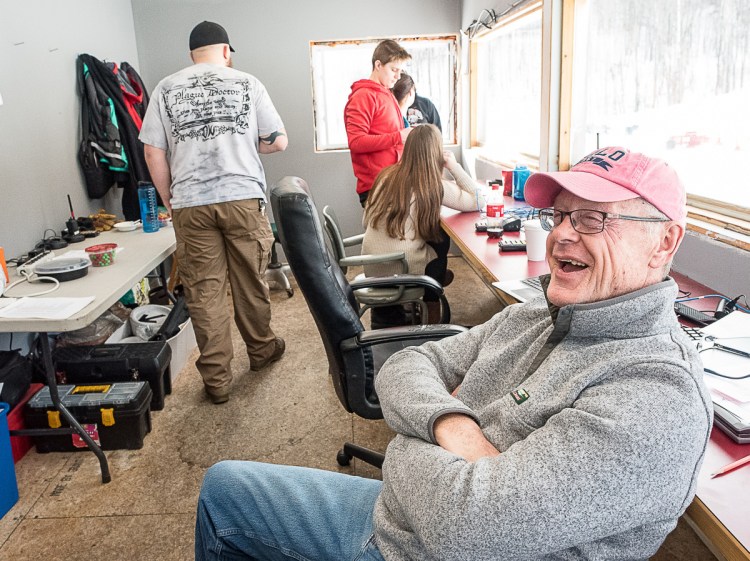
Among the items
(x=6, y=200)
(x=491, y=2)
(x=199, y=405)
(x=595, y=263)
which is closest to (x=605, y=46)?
(x=491, y=2)

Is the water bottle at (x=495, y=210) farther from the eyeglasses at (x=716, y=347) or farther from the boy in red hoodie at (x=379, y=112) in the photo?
the eyeglasses at (x=716, y=347)

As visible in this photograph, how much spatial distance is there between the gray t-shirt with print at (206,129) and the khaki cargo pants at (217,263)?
0.07 m

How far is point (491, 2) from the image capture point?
3.99 metres

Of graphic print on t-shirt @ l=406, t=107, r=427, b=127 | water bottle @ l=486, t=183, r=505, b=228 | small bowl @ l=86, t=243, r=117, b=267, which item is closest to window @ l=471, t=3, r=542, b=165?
graphic print on t-shirt @ l=406, t=107, r=427, b=127

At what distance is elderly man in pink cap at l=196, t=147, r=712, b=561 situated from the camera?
776 mm

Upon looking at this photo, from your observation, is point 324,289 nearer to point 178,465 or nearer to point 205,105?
point 178,465

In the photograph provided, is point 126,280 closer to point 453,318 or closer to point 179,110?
point 179,110

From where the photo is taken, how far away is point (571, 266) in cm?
102

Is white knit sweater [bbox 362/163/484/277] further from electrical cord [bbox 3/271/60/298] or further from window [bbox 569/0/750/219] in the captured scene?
Answer: electrical cord [bbox 3/271/60/298]

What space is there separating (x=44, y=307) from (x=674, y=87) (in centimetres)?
246

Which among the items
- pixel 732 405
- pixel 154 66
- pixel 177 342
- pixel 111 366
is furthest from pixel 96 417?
pixel 154 66

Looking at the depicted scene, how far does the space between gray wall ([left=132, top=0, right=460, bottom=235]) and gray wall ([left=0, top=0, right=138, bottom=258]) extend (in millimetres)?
718

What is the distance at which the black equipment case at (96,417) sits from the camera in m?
2.33

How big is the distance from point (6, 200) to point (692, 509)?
124 inches
